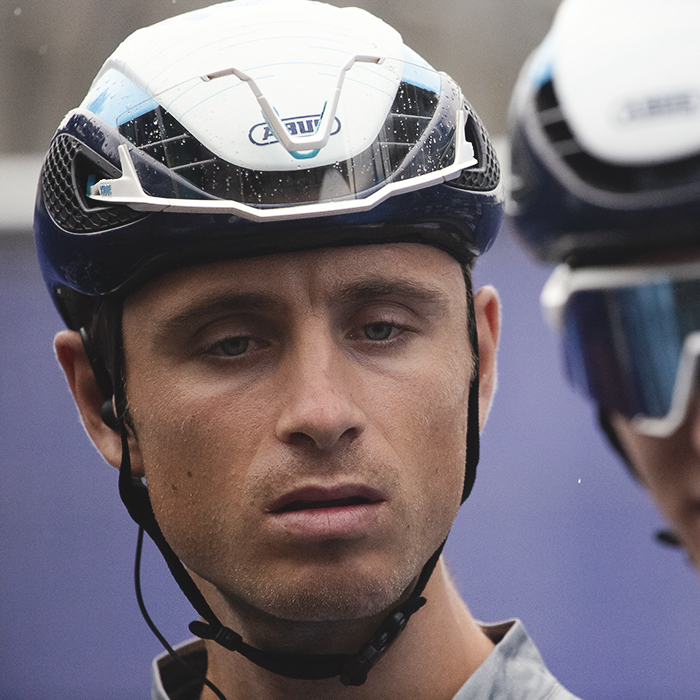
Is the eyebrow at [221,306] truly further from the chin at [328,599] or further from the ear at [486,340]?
the ear at [486,340]

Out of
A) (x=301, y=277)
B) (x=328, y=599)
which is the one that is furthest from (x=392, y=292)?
(x=328, y=599)

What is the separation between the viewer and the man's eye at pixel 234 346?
6.56 ft

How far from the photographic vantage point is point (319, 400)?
6.05 feet

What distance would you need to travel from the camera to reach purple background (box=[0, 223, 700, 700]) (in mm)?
3982

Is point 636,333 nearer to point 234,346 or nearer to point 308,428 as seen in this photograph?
point 308,428

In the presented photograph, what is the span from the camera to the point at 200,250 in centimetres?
196

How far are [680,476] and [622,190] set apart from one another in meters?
0.37

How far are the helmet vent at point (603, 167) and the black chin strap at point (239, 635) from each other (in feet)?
2.93

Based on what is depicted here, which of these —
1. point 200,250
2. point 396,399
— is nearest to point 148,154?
point 200,250

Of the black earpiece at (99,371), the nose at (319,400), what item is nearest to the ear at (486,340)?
the nose at (319,400)

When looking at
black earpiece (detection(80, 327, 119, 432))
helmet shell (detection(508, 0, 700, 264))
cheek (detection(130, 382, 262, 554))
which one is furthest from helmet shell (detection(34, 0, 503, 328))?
helmet shell (detection(508, 0, 700, 264))

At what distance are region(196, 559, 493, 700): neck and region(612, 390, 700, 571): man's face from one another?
941 mm

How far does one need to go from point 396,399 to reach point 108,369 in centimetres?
70

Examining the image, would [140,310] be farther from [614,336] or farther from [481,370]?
[614,336]
